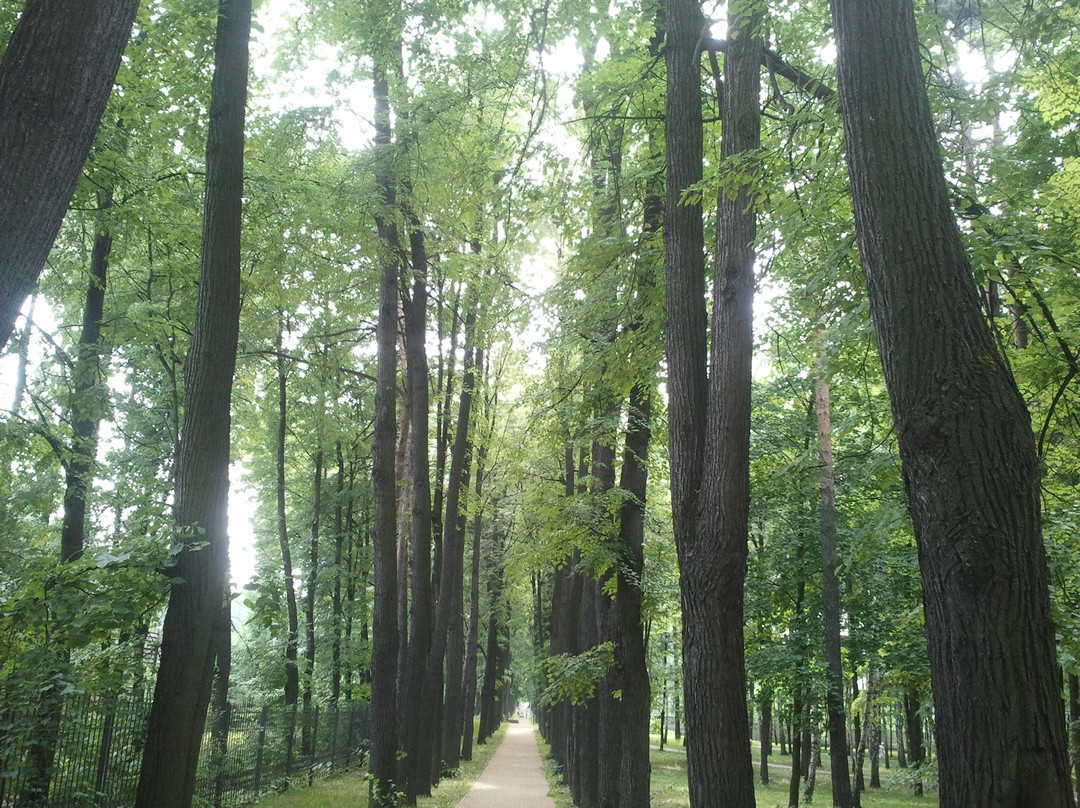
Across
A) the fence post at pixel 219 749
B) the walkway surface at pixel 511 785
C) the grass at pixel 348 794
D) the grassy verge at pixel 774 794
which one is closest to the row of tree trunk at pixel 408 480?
the grass at pixel 348 794

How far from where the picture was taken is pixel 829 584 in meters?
15.0

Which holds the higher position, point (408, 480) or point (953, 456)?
point (408, 480)

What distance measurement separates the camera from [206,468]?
17.5 ft

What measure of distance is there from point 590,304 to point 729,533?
396 centimetres

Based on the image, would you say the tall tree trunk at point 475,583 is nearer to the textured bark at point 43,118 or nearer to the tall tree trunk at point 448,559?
the tall tree trunk at point 448,559

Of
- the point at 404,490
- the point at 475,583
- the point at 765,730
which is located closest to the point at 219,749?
the point at 404,490

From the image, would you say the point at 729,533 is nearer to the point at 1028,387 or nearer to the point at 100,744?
the point at 1028,387

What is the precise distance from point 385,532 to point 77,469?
4640 millimetres

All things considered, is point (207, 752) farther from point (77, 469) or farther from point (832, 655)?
point (832, 655)

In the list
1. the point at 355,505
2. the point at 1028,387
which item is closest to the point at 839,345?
the point at 1028,387

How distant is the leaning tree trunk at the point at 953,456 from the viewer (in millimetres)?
2879

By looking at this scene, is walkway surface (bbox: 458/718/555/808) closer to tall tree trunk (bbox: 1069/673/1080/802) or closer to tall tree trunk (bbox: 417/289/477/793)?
tall tree trunk (bbox: 417/289/477/793)

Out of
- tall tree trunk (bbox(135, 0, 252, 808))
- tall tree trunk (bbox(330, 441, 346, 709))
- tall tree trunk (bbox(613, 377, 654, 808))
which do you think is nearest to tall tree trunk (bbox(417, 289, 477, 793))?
tall tree trunk (bbox(613, 377, 654, 808))

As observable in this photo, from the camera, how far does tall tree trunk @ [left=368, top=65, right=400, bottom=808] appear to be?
10.6 m
